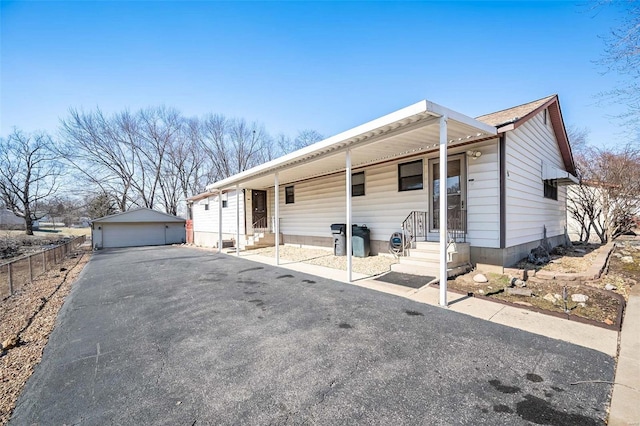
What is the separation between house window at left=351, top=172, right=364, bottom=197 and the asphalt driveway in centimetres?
513

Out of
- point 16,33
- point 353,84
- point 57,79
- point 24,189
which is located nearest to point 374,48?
point 353,84

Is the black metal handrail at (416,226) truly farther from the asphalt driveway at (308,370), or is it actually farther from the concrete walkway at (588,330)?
the asphalt driveway at (308,370)

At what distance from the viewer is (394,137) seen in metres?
5.40

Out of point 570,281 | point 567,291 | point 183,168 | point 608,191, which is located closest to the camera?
point 567,291

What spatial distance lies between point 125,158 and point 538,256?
32774 mm

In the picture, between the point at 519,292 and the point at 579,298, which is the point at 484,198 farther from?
the point at 579,298

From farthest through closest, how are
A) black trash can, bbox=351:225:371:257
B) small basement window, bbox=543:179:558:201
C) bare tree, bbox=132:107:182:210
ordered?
bare tree, bbox=132:107:182:210, small basement window, bbox=543:179:558:201, black trash can, bbox=351:225:371:257

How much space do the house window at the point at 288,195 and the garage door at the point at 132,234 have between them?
12.8m

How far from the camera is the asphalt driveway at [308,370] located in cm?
196

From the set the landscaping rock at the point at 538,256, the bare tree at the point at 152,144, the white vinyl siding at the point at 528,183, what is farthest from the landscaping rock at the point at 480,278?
the bare tree at the point at 152,144

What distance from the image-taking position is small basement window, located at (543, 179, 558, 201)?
28.4 feet

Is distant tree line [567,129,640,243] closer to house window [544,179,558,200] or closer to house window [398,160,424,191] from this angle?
house window [544,179,558,200]

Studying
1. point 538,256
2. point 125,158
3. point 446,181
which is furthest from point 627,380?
point 125,158

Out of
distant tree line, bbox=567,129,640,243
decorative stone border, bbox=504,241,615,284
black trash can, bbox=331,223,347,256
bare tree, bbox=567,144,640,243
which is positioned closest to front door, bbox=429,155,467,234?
decorative stone border, bbox=504,241,615,284
